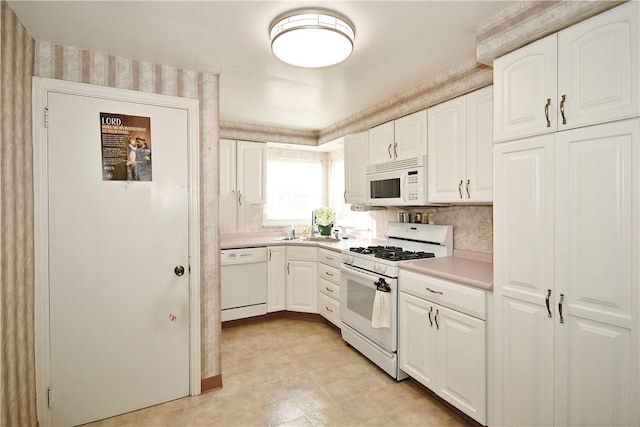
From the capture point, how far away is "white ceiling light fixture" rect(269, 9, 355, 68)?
1.64 metres

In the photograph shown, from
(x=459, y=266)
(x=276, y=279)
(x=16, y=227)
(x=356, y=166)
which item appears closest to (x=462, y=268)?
(x=459, y=266)

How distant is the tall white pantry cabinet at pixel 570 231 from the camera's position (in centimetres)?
127

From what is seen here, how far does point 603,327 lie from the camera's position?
1.33m

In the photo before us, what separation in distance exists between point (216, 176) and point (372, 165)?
1.55 m

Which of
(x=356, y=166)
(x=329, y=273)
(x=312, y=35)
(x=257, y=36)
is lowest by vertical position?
(x=329, y=273)

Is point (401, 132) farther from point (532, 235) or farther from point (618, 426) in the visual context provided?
point (618, 426)

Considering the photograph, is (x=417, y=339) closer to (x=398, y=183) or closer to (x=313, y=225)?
(x=398, y=183)

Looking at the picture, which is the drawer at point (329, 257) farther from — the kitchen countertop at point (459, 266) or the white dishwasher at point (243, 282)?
the white dishwasher at point (243, 282)

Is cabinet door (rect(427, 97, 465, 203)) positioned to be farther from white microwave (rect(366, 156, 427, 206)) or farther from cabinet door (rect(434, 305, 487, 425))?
cabinet door (rect(434, 305, 487, 425))

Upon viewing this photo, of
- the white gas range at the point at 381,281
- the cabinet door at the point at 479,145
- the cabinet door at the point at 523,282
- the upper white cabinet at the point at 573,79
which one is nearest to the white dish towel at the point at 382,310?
the white gas range at the point at 381,281

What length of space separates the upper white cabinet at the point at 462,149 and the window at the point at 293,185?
238 centimetres

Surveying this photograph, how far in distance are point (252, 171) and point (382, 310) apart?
2.46 meters

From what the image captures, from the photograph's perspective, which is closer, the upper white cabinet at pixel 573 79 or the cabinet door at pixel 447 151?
the upper white cabinet at pixel 573 79

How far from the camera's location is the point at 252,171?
4.05 m
